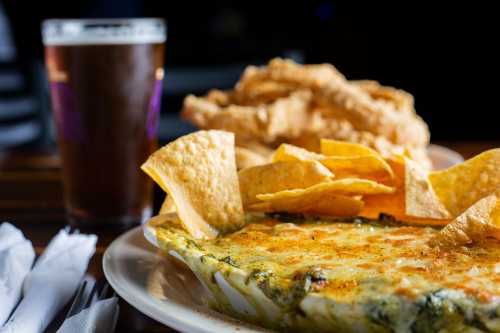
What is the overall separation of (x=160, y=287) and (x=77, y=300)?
0.43 ft

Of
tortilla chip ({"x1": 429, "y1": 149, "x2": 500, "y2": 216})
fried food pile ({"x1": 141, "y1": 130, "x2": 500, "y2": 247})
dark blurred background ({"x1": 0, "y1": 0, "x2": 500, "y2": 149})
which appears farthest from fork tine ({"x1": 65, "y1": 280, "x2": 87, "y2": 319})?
dark blurred background ({"x1": 0, "y1": 0, "x2": 500, "y2": 149})

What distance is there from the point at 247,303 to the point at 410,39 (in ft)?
14.1

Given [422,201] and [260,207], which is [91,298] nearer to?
[260,207]

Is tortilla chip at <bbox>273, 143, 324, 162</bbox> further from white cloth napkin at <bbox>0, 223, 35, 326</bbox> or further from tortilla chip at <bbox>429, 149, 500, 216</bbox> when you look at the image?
white cloth napkin at <bbox>0, 223, 35, 326</bbox>

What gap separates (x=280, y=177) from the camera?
1104 mm

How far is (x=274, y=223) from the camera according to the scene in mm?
1015

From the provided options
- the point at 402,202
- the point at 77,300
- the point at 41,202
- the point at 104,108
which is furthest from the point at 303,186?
the point at 41,202

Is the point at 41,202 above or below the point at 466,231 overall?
below

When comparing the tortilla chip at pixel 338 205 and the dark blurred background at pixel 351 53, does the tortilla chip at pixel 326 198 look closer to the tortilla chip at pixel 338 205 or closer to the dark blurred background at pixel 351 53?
the tortilla chip at pixel 338 205

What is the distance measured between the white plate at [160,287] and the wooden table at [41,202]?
5 centimetres

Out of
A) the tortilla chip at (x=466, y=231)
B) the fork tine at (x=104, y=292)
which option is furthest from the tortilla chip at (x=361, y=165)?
the fork tine at (x=104, y=292)

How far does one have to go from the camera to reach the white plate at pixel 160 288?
73 centimetres

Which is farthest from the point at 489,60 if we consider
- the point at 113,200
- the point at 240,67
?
the point at 113,200

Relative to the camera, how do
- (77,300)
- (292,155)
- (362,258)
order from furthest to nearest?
(292,155), (77,300), (362,258)
